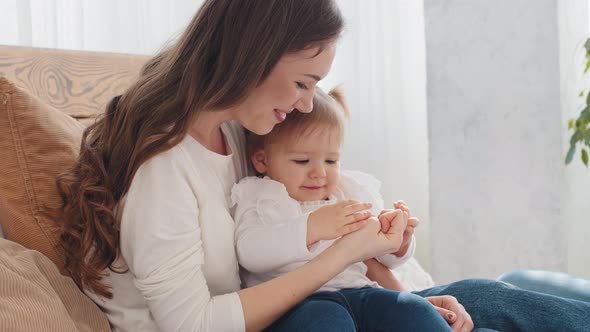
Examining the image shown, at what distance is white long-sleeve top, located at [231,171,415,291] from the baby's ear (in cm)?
7

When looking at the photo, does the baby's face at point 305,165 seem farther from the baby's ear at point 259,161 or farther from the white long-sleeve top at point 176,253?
the white long-sleeve top at point 176,253

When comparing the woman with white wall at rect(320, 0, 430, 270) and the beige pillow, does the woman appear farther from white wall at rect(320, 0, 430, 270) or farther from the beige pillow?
white wall at rect(320, 0, 430, 270)

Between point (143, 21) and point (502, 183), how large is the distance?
5.07 ft

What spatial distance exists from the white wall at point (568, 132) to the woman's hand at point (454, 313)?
4.95 feet

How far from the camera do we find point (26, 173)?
116 centimetres

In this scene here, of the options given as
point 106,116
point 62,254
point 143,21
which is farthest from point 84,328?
point 143,21

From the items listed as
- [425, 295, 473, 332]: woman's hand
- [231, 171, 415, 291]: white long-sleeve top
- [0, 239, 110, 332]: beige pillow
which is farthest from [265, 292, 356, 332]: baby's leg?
[0, 239, 110, 332]: beige pillow

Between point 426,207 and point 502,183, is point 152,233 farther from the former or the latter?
point 426,207

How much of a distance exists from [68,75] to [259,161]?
495 mm

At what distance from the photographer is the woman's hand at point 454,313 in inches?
48.4

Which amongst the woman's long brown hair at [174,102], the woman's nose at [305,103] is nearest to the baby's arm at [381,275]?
the woman's nose at [305,103]

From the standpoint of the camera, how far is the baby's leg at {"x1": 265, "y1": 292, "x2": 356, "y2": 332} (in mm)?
1070

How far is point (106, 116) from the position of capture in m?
1.22

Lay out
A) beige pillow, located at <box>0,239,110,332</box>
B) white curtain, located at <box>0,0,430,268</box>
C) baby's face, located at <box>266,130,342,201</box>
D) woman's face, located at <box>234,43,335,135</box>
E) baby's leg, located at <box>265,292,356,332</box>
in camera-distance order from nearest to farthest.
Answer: beige pillow, located at <box>0,239,110,332</box> < baby's leg, located at <box>265,292,356,332</box> < woman's face, located at <box>234,43,335,135</box> < baby's face, located at <box>266,130,342,201</box> < white curtain, located at <box>0,0,430,268</box>
